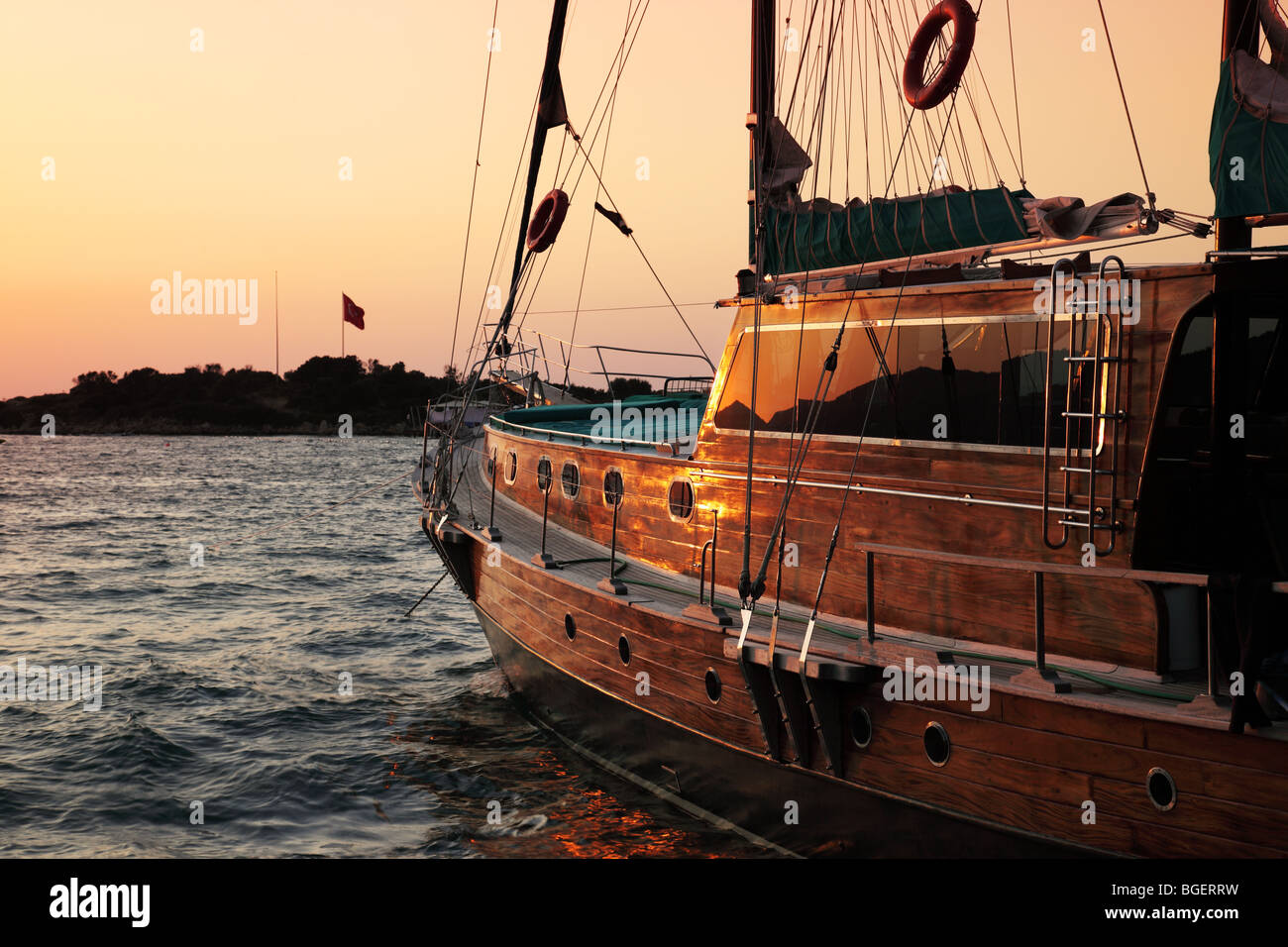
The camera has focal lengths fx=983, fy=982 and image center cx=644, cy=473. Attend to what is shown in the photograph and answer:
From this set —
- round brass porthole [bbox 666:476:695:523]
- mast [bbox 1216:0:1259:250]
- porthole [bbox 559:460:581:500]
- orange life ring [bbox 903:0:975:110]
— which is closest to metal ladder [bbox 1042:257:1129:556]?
mast [bbox 1216:0:1259:250]

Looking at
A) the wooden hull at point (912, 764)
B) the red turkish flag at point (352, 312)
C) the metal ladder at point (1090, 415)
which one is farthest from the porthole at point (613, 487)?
the red turkish flag at point (352, 312)

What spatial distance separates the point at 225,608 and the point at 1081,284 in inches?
826

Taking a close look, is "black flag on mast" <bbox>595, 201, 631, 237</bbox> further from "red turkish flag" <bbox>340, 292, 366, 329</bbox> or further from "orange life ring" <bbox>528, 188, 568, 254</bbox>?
"red turkish flag" <bbox>340, 292, 366, 329</bbox>

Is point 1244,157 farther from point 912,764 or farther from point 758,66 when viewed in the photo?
point 758,66

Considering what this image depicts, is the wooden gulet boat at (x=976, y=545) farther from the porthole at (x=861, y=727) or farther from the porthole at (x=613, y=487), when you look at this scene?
the porthole at (x=613, y=487)

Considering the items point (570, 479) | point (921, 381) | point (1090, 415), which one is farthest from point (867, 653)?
point (570, 479)

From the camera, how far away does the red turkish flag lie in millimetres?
32688

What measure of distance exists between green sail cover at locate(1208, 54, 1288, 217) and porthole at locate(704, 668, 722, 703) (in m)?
5.09

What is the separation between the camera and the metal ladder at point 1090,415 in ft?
21.0

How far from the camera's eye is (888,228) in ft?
29.4

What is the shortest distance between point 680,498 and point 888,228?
333 cm

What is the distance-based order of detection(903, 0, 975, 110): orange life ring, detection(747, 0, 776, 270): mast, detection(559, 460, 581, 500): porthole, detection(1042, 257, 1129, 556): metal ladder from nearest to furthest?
1. detection(1042, 257, 1129, 556): metal ladder
2. detection(903, 0, 975, 110): orange life ring
3. detection(747, 0, 776, 270): mast
4. detection(559, 460, 581, 500): porthole

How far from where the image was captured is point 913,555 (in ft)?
22.2
